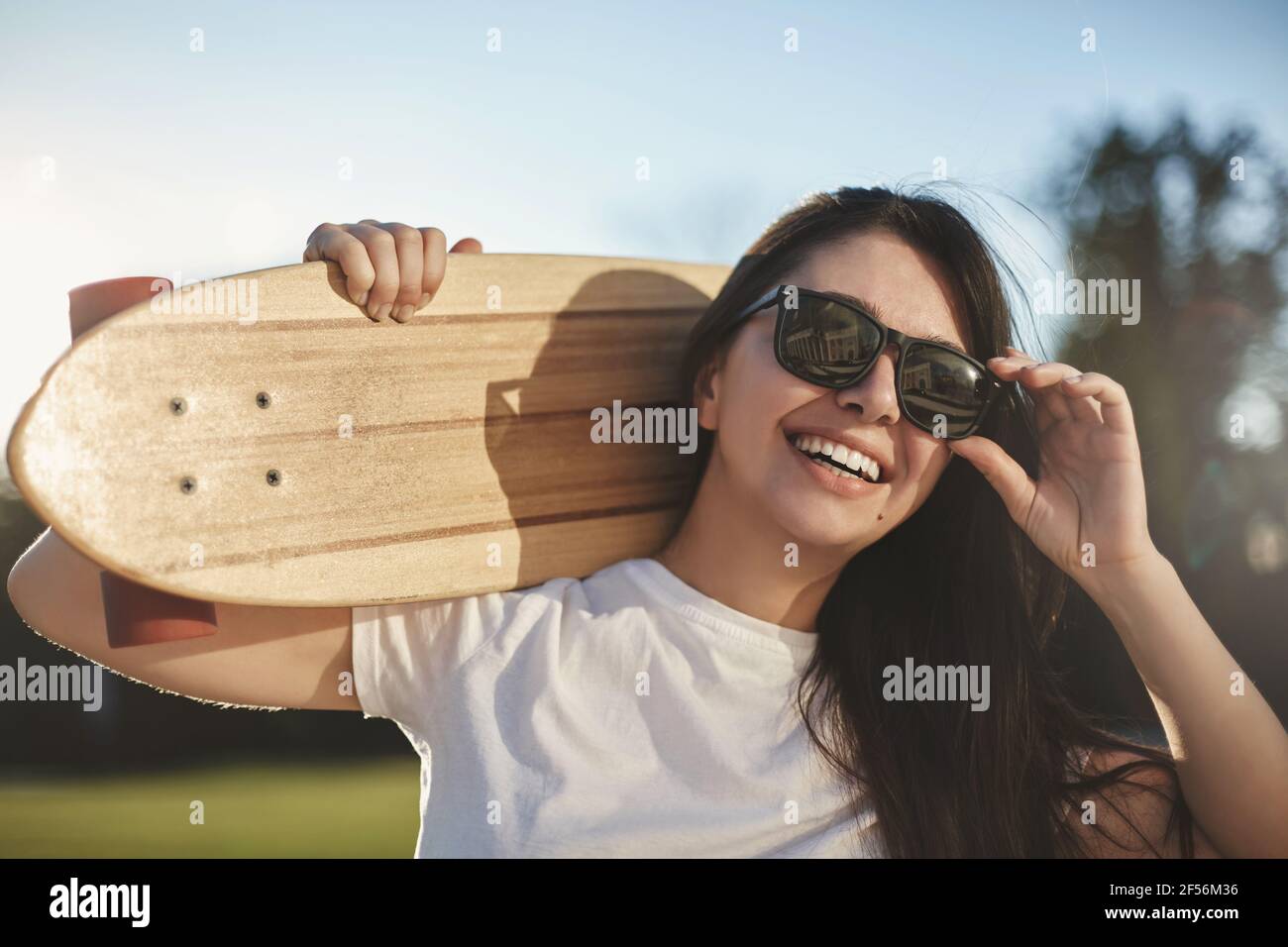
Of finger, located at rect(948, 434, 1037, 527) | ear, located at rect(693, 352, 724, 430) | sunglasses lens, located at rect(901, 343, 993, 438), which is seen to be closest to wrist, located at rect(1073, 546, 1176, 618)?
finger, located at rect(948, 434, 1037, 527)

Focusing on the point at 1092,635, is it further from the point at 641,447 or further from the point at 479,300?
the point at 479,300

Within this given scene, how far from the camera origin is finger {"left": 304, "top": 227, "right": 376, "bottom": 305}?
2.00m

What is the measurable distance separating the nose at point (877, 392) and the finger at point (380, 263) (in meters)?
0.97

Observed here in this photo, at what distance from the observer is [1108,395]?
1.99m

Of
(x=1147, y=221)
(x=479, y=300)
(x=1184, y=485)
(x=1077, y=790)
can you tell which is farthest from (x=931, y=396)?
(x=1147, y=221)

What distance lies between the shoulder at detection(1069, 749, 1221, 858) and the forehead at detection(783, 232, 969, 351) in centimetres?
97

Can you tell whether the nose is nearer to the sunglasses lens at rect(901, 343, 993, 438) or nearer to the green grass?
the sunglasses lens at rect(901, 343, 993, 438)

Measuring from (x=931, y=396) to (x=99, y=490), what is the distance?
5.33ft

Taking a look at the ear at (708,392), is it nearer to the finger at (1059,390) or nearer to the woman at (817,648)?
the woman at (817,648)

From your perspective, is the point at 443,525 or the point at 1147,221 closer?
the point at 443,525

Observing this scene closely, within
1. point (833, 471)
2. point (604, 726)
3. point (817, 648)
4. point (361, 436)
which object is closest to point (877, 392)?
point (833, 471)

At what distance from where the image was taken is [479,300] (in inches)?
88.1

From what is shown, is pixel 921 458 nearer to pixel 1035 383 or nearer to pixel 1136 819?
pixel 1035 383

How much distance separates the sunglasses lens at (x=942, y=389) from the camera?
1955 mm
